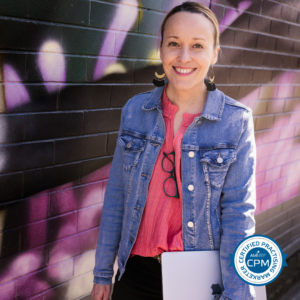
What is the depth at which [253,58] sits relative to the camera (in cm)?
367

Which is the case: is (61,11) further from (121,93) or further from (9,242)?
(9,242)

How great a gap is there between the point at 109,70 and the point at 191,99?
89 cm

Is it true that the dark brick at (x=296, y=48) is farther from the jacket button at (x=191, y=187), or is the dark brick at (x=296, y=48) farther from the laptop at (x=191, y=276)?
the laptop at (x=191, y=276)

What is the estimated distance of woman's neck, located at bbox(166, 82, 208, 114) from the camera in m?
1.74

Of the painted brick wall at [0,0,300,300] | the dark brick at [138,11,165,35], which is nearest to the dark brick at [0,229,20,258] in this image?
the painted brick wall at [0,0,300,300]

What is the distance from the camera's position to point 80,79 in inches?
90.7

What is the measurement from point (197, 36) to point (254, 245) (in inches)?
37.3

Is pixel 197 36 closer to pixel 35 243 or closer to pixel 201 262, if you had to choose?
pixel 201 262

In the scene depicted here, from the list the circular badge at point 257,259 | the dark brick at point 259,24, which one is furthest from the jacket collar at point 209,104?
the dark brick at point 259,24

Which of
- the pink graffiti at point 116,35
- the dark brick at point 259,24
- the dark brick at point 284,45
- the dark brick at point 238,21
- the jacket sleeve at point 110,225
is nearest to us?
the jacket sleeve at point 110,225

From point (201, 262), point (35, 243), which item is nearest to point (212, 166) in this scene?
point (201, 262)

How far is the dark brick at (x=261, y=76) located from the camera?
148 inches

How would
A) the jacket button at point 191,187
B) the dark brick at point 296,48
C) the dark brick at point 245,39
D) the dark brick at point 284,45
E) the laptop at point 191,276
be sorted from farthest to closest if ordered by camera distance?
the dark brick at point 296,48 → the dark brick at point 284,45 → the dark brick at point 245,39 → the jacket button at point 191,187 → the laptop at point 191,276

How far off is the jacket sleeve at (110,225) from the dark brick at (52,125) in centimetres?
56
